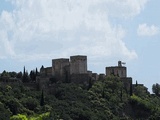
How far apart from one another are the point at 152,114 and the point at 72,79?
1425 cm

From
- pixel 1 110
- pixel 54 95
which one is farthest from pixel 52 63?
pixel 1 110

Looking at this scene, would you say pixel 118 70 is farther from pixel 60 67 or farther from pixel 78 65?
pixel 60 67

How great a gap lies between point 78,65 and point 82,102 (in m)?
13.8

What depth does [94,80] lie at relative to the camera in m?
85.3

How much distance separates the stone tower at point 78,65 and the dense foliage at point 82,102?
13.1 ft

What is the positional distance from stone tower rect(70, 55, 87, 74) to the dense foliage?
13.1ft

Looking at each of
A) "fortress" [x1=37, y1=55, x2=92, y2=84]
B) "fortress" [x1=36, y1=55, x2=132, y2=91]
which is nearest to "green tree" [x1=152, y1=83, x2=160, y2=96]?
"fortress" [x1=36, y1=55, x2=132, y2=91]

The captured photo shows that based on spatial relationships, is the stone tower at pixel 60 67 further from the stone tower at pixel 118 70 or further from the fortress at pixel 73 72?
Result: the stone tower at pixel 118 70

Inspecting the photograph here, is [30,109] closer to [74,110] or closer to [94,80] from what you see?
[74,110]

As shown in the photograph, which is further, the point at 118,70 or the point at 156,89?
the point at 156,89

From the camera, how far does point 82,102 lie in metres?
74.2

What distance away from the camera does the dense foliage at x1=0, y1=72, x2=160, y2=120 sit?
64.5 meters

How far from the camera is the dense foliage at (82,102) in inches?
2539

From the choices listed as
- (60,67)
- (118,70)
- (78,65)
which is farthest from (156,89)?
(60,67)
